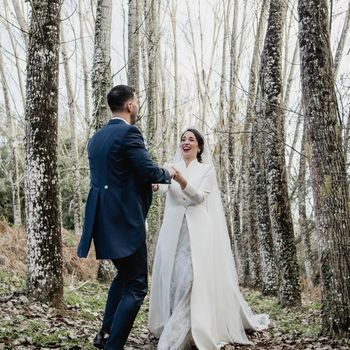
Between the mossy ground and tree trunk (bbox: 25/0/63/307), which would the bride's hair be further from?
the mossy ground

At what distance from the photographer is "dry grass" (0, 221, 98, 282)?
1086 cm

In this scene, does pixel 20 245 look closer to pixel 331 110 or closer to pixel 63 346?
pixel 63 346

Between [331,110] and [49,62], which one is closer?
[331,110]

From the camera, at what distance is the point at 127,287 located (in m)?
4.43

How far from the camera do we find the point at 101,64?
10.1 meters

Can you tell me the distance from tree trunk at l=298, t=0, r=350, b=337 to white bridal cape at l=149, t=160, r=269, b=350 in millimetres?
1154

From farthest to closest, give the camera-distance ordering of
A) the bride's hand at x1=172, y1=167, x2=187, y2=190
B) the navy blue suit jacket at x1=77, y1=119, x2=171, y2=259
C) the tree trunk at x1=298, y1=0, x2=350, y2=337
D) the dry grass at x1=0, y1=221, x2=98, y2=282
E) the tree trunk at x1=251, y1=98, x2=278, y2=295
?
the dry grass at x1=0, y1=221, x2=98, y2=282 → the tree trunk at x1=251, y1=98, x2=278, y2=295 → the tree trunk at x1=298, y1=0, x2=350, y2=337 → the bride's hand at x1=172, y1=167, x2=187, y2=190 → the navy blue suit jacket at x1=77, y1=119, x2=171, y2=259

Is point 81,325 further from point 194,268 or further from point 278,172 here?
point 278,172

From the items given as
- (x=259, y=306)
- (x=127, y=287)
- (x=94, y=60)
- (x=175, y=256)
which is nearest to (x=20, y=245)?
(x=94, y=60)

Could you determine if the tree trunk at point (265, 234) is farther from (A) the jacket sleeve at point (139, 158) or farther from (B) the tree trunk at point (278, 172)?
(A) the jacket sleeve at point (139, 158)

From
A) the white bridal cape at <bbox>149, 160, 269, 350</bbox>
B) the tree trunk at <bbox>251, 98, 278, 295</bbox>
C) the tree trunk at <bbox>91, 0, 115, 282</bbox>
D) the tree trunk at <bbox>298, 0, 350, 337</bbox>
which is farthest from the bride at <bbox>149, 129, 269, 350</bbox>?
the tree trunk at <bbox>251, 98, 278, 295</bbox>

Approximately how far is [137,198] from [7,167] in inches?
778

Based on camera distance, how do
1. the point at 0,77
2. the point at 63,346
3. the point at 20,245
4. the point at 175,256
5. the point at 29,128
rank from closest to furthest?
the point at 63,346 < the point at 175,256 < the point at 29,128 < the point at 20,245 < the point at 0,77

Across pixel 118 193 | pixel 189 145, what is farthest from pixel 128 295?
pixel 189 145
